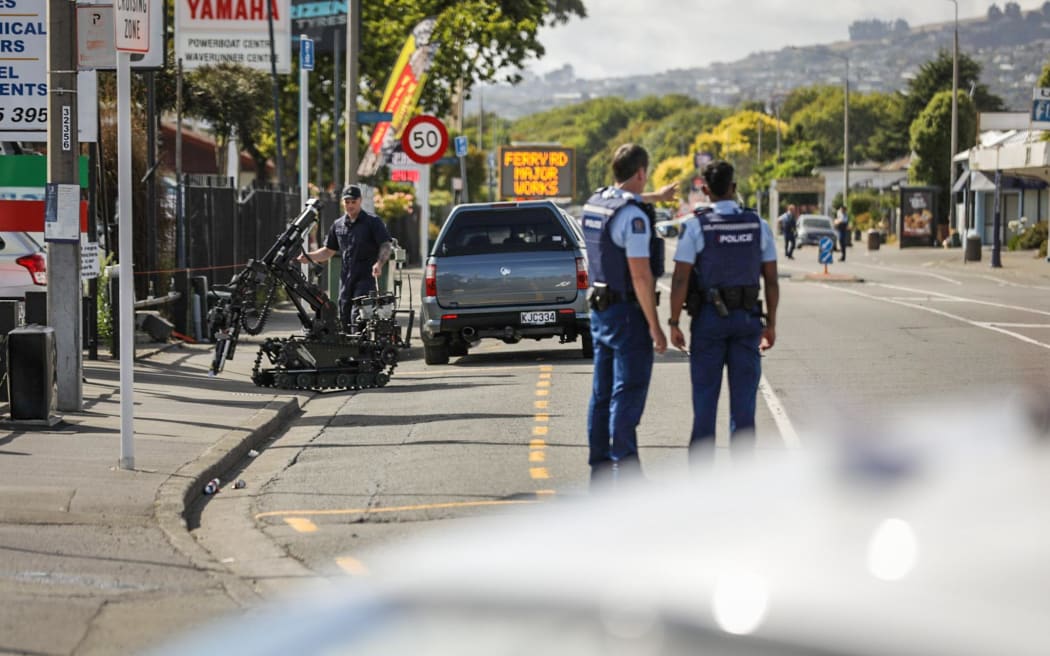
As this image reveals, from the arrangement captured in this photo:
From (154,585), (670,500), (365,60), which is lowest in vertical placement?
(154,585)

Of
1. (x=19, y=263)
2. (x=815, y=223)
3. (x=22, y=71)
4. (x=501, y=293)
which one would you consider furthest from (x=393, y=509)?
(x=815, y=223)

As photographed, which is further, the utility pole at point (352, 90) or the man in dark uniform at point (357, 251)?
the utility pole at point (352, 90)

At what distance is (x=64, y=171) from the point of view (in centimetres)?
1305

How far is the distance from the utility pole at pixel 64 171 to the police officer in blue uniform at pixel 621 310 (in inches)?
225

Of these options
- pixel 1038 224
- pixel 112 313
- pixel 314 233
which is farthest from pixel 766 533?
pixel 1038 224

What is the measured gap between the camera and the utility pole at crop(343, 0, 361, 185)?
24.9m

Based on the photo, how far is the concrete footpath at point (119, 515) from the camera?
22.1ft

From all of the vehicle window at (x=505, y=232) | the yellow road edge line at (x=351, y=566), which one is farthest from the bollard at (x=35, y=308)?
the yellow road edge line at (x=351, y=566)

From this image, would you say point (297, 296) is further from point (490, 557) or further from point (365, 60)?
point (365, 60)

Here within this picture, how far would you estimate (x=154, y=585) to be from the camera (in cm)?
741

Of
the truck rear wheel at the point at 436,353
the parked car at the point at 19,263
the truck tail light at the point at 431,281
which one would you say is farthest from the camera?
the truck rear wheel at the point at 436,353

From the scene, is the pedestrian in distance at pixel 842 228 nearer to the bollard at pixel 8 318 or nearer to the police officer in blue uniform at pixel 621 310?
the bollard at pixel 8 318

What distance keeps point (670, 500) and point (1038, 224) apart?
201ft

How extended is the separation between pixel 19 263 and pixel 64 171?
5.74 meters
